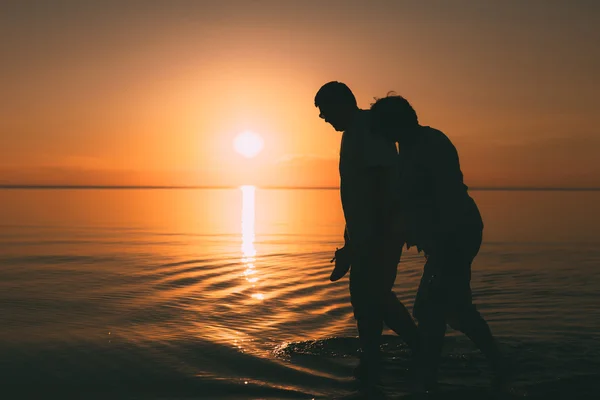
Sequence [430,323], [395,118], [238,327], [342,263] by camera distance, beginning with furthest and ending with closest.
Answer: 1. [238,327]
2. [342,263]
3. [430,323]
4. [395,118]

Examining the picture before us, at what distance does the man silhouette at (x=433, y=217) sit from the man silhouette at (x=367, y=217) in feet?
1.02

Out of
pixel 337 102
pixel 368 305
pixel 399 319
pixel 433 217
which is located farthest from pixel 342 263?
pixel 337 102

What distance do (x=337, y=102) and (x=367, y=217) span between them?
1019 mm

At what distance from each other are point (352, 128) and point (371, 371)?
6.64ft

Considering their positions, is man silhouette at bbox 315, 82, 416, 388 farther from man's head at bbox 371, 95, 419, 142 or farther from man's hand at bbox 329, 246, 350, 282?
man's head at bbox 371, 95, 419, 142

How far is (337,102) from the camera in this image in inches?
193

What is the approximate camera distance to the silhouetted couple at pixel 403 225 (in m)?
4.23

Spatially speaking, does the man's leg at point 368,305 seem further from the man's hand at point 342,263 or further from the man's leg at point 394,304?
the man's hand at point 342,263

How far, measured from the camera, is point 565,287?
9.52 metres

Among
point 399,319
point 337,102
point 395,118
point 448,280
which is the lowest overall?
point 399,319

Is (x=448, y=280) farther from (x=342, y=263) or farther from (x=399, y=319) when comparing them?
(x=342, y=263)

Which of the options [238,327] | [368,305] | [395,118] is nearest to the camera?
[395,118]

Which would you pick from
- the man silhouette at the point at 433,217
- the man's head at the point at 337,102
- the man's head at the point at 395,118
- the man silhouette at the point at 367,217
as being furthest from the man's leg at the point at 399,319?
the man's head at the point at 337,102

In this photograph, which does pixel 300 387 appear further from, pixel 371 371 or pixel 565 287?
pixel 565 287
